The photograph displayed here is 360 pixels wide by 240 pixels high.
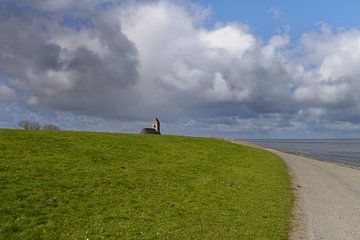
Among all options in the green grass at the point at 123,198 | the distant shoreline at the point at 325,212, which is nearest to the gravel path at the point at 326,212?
the distant shoreline at the point at 325,212

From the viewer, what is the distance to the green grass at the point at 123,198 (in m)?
12.1

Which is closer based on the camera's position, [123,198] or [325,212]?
[123,198]

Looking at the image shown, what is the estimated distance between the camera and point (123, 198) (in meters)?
16.1

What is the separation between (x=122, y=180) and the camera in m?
19.5

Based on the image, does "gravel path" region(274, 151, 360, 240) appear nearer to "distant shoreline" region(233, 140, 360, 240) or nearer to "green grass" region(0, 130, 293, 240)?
"distant shoreline" region(233, 140, 360, 240)

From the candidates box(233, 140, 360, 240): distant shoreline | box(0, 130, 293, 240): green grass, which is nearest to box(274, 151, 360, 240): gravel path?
box(233, 140, 360, 240): distant shoreline

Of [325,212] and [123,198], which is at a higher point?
[123,198]

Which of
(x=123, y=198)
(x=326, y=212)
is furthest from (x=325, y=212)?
(x=123, y=198)

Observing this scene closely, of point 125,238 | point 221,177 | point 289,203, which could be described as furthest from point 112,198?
point 221,177

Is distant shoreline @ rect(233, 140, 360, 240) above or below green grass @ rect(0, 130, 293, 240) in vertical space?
below

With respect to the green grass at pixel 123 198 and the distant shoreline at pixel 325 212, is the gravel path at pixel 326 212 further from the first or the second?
the green grass at pixel 123 198

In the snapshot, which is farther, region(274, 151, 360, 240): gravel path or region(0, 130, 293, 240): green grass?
region(274, 151, 360, 240): gravel path

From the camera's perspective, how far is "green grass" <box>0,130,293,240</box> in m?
12.1

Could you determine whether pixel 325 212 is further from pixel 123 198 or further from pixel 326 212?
pixel 123 198
